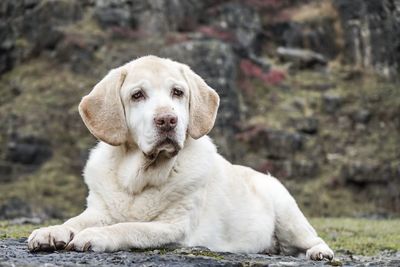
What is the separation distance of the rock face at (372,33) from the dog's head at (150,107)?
30.3 meters

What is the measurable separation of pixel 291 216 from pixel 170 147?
2277 millimetres

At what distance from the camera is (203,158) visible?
705 cm

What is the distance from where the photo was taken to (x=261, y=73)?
3631 cm

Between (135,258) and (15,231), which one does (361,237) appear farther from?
(135,258)

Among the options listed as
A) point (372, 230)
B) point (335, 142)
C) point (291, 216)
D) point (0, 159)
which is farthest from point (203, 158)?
point (335, 142)

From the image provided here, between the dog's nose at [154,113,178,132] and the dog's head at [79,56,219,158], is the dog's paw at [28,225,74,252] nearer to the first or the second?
the dog's head at [79,56,219,158]

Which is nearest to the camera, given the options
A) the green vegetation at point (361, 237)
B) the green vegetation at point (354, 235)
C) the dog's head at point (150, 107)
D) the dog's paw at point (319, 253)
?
the dog's head at point (150, 107)

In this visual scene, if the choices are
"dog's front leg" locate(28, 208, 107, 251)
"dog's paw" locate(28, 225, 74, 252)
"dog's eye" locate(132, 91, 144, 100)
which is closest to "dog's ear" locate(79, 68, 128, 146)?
"dog's eye" locate(132, 91, 144, 100)

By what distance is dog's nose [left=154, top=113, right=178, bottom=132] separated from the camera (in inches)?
243

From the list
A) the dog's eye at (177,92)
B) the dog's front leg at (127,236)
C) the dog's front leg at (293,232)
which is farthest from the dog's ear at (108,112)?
the dog's front leg at (293,232)

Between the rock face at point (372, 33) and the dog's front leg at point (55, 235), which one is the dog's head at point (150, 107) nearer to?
the dog's front leg at point (55, 235)

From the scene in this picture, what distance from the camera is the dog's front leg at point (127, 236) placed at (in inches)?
225

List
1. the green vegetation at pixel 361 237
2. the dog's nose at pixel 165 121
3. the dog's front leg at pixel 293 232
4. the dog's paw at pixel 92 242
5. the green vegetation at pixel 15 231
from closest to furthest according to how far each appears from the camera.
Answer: the dog's paw at pixel 92 242
the dog's nose at pixel 165 121
the dog's front leg at pixel 293 232
the green vegetation at pixel 15 231
the green vegetation at pixel 361 237

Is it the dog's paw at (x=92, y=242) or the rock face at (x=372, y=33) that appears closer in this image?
the dog's paw at (x=92, y=242)
